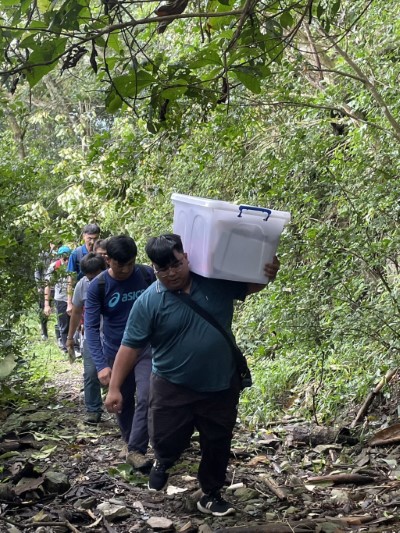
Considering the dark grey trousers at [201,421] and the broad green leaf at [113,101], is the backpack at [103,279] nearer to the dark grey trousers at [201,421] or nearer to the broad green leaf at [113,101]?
the dark grey trousers at [201,421]

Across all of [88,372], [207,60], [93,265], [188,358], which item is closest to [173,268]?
[188,358]

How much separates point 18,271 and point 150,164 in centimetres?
188

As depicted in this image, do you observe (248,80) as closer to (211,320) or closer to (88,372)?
(211,320)

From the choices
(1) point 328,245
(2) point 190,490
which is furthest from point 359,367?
(2) point 190,490

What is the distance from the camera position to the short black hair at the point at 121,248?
6.52 m

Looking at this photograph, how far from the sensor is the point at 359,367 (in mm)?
8328

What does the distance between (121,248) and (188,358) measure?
1.63 meters

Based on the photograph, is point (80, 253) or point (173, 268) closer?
point (173, 268)

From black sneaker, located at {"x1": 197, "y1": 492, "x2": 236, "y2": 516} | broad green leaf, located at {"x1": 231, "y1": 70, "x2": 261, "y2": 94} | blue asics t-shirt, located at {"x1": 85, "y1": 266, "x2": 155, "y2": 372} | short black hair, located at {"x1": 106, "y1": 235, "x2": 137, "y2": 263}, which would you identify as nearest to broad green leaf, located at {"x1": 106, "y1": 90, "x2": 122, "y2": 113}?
broad green leaf, located at {"x1": 231, "y1": 70, "x2": 261, "y2": 94}

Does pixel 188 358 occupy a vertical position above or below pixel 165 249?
below

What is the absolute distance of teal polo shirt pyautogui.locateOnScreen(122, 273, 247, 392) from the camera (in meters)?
5.16

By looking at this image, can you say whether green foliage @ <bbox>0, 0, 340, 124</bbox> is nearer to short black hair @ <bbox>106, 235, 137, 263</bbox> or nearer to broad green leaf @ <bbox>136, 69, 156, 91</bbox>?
broad green leaf @ <bbox>136, 69, 156, 91</bbox>

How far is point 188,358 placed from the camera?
520cm

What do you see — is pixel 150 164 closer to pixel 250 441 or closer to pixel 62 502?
pixel 250 441
